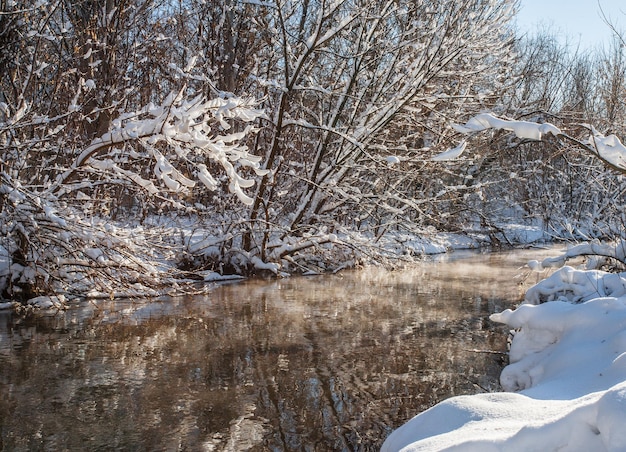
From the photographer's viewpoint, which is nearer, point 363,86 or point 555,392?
point 555,392

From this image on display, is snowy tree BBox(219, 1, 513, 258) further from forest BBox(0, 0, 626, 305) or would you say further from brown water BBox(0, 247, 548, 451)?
brown water BBox(0, 247, 548, 451)

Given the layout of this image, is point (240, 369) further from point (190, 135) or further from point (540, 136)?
point (540, 136)

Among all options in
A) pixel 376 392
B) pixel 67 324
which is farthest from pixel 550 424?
pixel 67 324

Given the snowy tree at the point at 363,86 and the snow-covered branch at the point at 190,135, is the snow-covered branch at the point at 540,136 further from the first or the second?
the snowy tree at the point at 363,86

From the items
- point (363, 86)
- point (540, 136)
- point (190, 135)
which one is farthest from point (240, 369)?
point (363, 86)

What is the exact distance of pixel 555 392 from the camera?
3670 millimetres

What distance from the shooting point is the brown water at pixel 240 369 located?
430 centimetres

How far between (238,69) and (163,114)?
748 centimetres

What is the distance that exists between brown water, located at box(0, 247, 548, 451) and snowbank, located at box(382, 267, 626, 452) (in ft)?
2.24

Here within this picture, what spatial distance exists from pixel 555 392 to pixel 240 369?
10.3ft

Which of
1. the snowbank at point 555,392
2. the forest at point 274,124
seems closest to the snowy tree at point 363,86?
the forest at point 274,124

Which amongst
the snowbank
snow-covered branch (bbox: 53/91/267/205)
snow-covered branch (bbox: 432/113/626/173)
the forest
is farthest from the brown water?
snow-covered branch (bbox: 432/113/626/173)

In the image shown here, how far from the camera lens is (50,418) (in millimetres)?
4535

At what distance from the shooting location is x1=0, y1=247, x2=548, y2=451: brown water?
169 inches
